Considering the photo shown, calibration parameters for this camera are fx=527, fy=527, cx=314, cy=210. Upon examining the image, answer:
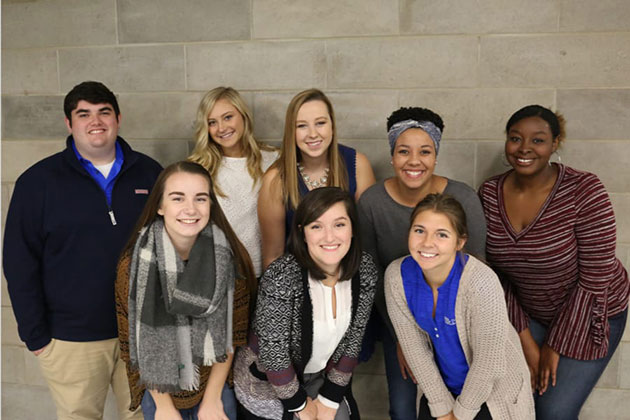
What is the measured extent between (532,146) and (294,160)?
37.2 inches

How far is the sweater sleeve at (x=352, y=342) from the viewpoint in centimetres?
190

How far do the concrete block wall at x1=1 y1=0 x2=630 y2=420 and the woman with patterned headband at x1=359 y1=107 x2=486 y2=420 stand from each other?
493 mm

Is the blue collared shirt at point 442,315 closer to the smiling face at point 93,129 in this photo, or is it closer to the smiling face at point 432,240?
the smiling face at point 432,240

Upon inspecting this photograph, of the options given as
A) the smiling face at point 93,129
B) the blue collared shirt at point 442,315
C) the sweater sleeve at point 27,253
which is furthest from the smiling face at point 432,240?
the sweater sleeve at point 27,253

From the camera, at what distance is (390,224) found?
6.91 ft

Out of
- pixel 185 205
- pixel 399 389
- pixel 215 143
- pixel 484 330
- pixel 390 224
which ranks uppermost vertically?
pixel 215 143

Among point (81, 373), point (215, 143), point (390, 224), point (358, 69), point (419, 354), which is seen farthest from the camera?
point (358, 69)

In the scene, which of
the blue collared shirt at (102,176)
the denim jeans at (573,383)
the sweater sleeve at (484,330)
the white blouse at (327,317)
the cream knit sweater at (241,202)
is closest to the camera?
the sweater sleeve at (484,330)

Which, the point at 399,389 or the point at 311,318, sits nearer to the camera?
the point at 311,318

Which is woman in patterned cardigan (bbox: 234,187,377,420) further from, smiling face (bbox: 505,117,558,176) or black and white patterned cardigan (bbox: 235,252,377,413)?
smiling face (bbox: 505,117,558,176)

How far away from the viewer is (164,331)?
183cm

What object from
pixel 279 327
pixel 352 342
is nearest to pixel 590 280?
pixel 352 342

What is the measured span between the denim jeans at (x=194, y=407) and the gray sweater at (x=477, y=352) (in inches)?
26.5

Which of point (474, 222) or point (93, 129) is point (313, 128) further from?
point (93, 129)
